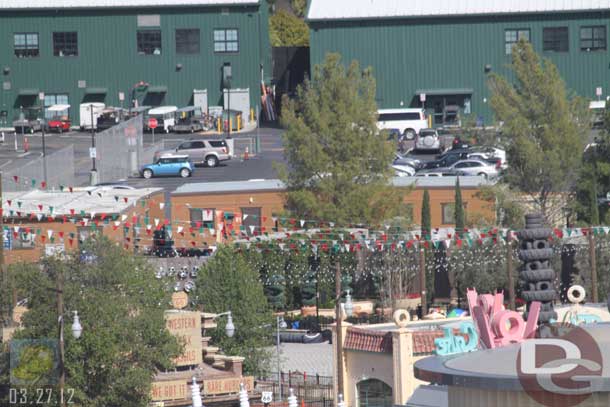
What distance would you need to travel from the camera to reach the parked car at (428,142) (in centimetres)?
10175

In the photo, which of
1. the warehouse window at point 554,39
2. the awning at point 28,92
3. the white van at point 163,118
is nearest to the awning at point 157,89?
the white van at point 163,118

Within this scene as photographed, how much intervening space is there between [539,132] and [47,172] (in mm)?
29324

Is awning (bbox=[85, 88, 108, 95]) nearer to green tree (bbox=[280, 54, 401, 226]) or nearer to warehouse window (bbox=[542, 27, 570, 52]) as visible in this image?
warehouse window (bbox=[542, 27, 570, 52])

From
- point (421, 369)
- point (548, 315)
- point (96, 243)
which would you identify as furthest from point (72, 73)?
point (421, 369)

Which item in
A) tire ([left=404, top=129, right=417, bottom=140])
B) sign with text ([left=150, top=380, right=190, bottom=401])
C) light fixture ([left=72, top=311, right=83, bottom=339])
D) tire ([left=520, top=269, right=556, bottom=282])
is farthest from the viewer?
tire ([left=404, top=129, right=417, bottom=140])

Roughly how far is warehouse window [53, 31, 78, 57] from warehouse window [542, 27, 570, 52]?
32052mm

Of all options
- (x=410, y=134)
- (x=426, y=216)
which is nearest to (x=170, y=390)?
(x=426, y=216)

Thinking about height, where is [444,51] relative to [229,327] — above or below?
above

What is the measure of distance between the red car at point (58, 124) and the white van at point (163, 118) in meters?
5.67

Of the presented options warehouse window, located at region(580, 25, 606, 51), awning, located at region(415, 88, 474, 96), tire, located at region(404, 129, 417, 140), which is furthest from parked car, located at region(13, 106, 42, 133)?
warehouse window, located at region(580, 25, 606, 51)

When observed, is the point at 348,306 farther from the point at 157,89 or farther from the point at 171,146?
the point at 157,89

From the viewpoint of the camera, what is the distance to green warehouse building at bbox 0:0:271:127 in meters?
116

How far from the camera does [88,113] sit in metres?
114

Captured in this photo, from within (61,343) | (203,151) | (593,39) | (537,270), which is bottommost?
(61,343)
